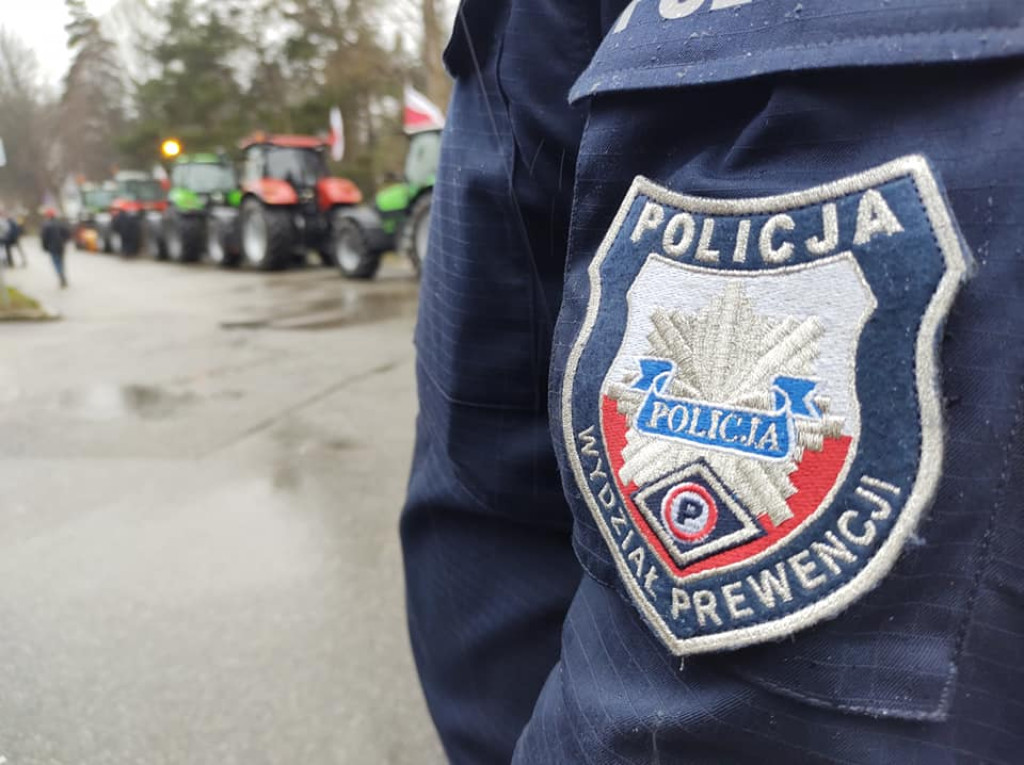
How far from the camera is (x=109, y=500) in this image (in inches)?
122

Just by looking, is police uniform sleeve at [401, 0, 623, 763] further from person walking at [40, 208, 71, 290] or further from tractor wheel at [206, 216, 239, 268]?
tractor wheel at [206, 216, 239, 268]

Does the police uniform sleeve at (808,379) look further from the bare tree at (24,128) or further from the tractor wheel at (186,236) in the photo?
the bare tree at (24,128)

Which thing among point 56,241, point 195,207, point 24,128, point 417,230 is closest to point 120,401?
point 417,230

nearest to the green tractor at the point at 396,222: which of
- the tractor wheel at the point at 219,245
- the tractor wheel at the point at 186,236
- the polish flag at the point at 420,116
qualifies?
the polish flag at the point at 420,116

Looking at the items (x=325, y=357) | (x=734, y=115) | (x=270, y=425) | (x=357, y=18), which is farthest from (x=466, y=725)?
(x=357, y=18)

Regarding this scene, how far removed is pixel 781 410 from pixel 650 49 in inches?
9.2

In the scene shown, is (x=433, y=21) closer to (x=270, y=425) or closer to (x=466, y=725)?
(x=270, y=425)

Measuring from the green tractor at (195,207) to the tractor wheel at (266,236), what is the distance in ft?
3.12

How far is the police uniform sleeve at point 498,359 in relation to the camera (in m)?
0.66

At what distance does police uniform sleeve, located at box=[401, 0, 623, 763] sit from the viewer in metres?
0.66

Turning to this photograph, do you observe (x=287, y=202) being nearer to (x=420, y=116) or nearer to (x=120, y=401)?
(x=420, y=116)

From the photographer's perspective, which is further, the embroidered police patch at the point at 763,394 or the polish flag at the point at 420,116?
the polish flag at the point at 420,116

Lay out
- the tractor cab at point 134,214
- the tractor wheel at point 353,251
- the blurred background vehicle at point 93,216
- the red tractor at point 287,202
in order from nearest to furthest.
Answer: the tractor wheel at point 353,251 < the red tractor at point 287,202 < the tractor cab at point 134,214 < the blurred background vehicle at point 93,216

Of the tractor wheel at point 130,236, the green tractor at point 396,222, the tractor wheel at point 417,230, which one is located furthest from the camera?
the tractor wheel at point 130,236
